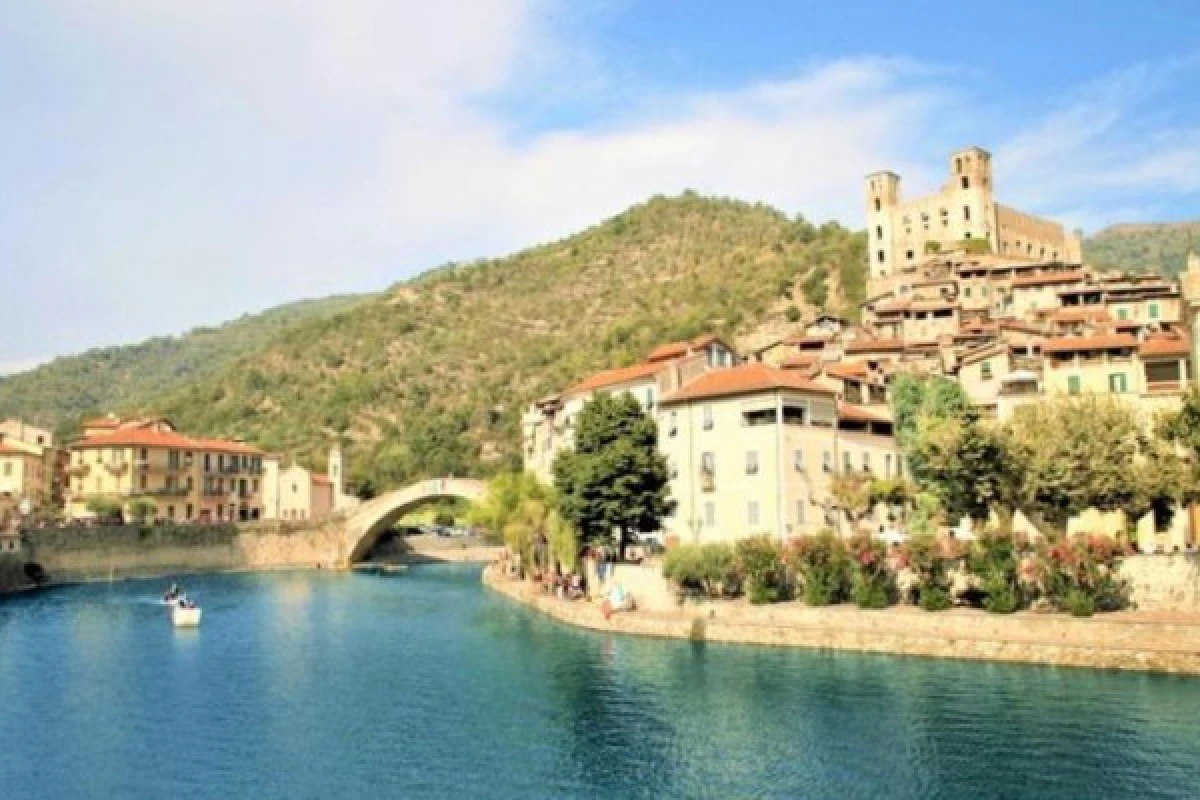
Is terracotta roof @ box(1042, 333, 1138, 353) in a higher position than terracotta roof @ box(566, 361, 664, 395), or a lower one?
higher

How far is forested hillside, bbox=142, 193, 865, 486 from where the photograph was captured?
112688mm

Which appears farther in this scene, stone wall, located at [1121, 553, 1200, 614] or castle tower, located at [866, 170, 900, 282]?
castle tower, located at [866, 170, 900, 282]

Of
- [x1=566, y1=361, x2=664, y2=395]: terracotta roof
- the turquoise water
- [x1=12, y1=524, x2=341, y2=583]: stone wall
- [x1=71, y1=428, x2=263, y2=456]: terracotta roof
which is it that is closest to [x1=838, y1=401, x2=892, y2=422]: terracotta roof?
[x1=566, y1=361, x2=664, y2=395]: terracotta roof

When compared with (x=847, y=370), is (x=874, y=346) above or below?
above

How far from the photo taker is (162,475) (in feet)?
272

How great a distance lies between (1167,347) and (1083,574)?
1857 centimetres

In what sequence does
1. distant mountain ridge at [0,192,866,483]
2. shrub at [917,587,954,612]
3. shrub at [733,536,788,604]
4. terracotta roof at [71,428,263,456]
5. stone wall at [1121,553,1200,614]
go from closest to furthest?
stone wall at [1121,553,1200,614], shrub at [917,587,954,612], shrub at [733,536,788,604], terracotta roof at [71,428,263,456], distant mountain ridge at [0,192,866,483]

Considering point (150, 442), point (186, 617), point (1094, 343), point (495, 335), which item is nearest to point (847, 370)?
point (1094, 343)

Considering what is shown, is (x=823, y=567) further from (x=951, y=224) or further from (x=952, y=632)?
(x=951, y=224)

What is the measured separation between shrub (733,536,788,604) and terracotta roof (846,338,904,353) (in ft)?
94.7

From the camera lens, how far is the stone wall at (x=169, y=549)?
69062 mm

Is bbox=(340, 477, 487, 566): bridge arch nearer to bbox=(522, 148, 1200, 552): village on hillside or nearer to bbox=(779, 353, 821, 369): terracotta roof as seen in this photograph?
bbox=(522, 148, 1200, 552): village on hillside

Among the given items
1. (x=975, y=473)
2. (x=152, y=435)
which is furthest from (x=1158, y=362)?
(x=152, y=435)

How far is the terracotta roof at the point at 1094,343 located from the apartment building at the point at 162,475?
2328 inches
